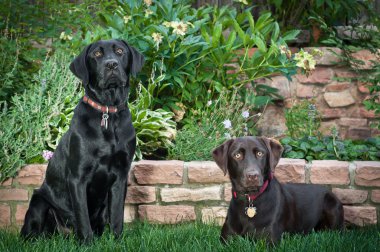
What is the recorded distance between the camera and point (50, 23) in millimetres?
8000

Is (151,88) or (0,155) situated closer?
(0,155)

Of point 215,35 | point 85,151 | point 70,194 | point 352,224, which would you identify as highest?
point 215,35

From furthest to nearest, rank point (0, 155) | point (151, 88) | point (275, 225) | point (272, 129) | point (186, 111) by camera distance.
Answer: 1. point (272, 129)
2. point (186, 111)
3. point (151, 88)
4. point (0, 155)
5. point (275, 225)

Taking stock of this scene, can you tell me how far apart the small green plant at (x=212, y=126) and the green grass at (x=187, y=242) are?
101 cm

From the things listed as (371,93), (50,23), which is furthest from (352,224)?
(50,23)

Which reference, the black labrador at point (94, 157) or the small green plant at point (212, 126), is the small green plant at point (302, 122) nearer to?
the small green plant at point (212, 126)

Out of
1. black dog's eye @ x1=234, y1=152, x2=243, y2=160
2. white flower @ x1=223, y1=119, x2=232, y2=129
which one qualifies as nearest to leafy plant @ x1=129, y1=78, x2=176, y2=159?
white flower @ x1=223, y1=119, x2=232, y2=129

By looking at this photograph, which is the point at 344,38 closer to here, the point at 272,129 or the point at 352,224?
the point at 272,129

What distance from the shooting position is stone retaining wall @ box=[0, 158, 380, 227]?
19.5 ft

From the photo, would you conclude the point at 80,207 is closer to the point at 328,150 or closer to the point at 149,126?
the point at 149,126

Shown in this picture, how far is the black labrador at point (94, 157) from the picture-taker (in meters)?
4.89

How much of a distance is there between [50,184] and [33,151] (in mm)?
982

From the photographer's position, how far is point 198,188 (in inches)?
235

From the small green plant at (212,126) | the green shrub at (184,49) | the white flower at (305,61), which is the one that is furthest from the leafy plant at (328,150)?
the green shrub at (184,49)
